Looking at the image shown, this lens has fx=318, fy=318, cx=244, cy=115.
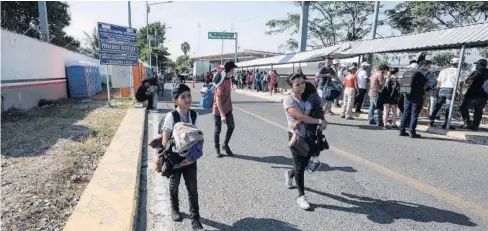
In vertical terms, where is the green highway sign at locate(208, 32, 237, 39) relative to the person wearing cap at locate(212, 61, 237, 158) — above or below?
above

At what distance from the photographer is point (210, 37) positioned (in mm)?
38969

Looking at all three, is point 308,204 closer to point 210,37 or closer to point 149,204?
point 149,204

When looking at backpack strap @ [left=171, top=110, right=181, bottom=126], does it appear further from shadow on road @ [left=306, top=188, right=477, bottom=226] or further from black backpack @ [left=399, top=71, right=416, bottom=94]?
black backpack @ [left=399, top=71, right=416, bottom=94]

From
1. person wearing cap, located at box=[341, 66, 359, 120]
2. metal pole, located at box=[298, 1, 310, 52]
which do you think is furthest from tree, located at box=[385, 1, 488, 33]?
person wearing cap, located at box=[341, 66, 359, 120]

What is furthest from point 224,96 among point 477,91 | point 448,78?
point 477,91

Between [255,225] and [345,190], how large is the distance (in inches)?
60.8

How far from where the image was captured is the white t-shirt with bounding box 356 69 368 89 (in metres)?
10.2

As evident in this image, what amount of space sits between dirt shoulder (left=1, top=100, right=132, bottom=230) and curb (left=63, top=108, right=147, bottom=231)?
0.45ft

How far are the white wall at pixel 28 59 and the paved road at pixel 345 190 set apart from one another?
6738 millimetres

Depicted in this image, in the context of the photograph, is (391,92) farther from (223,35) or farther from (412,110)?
(223,35)

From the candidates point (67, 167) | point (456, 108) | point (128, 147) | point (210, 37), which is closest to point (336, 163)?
point (128, 147)

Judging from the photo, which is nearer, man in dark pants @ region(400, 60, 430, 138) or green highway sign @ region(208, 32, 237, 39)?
man in dark pants @ region(400, 60, 430, 138)

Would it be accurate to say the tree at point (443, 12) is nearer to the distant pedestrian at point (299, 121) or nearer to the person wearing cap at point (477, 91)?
the person wearing cap at point (477, 91)

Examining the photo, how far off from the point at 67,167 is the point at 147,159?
1335mm
